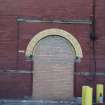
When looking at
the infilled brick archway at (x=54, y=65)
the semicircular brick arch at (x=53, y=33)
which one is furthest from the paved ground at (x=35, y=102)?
the semicircular brick arch at (x=53, y=33)

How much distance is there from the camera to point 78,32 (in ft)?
77.1

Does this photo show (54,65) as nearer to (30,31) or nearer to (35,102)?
(30,31)

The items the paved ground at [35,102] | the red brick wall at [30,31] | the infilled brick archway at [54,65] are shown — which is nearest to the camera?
the paved ground at [35,102]

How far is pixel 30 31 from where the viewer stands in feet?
76.7

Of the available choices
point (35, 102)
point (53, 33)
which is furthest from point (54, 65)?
point (35, 102)

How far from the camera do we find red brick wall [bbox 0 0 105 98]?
76.0 feet

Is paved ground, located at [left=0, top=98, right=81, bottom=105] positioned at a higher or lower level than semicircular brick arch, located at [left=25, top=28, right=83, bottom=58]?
lower

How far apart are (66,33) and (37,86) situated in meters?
2.45

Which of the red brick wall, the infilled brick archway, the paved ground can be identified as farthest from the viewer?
the infilled brick archway

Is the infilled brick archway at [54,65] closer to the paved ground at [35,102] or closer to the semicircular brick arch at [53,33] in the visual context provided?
the semicircular brick arch at [53,33]

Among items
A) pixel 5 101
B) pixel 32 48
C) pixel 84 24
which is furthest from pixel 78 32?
pixel 5 101

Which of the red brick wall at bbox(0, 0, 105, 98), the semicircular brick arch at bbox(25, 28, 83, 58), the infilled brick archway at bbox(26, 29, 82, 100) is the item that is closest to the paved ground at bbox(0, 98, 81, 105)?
the red brick wall at bbox(0, 0, 105, 98)

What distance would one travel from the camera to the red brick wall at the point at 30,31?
23.2 metres

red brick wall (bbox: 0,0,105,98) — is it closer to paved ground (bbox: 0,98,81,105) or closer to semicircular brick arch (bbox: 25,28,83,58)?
semicircular brick arch (bbox: 25,28,83,58)
